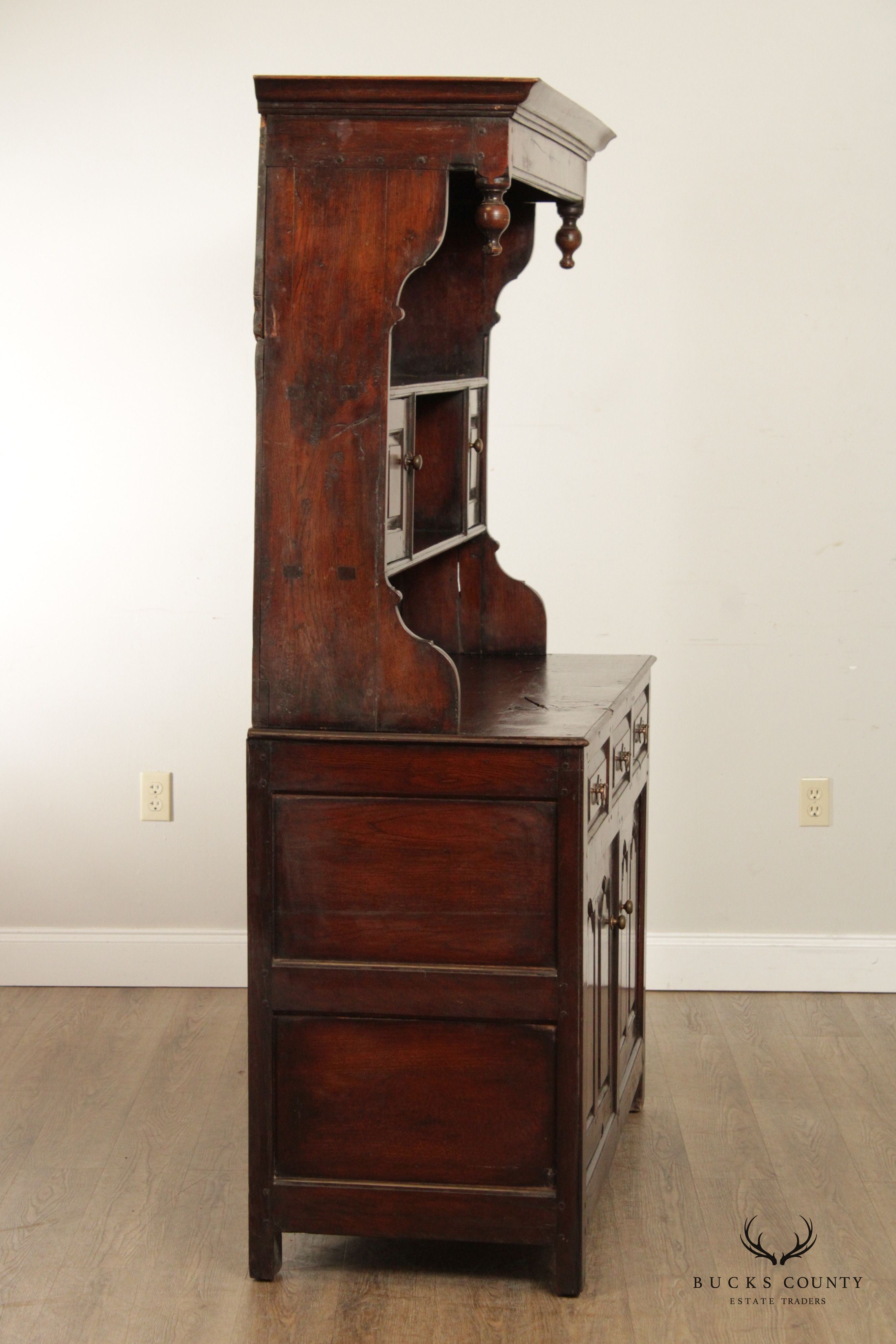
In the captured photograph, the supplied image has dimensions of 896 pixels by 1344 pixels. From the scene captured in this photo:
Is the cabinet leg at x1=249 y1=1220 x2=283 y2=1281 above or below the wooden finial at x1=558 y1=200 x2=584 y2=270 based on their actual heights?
below

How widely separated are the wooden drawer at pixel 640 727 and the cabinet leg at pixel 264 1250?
1.12m

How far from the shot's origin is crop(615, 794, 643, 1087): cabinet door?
9.17 feet

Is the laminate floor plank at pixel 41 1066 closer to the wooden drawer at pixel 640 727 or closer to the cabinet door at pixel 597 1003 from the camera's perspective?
the cabinet door at pixel 597 1003

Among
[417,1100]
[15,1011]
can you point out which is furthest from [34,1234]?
[15,1011]

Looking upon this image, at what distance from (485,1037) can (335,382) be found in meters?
1.05

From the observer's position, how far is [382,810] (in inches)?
90.8

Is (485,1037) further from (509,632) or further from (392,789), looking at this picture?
(509,632)

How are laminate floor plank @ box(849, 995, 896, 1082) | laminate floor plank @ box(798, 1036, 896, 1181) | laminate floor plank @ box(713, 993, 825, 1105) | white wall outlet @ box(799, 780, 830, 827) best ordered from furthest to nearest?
1. white wall outlet @ box(799, 780, 830, 827)
2. laminate floor plank @ box(849, 995, 896, 1082)
3. laminate floor plank @ box(713, 993, 825, 1105)
4. laminate floor plank @ box(798, 1036, 896, 1181)

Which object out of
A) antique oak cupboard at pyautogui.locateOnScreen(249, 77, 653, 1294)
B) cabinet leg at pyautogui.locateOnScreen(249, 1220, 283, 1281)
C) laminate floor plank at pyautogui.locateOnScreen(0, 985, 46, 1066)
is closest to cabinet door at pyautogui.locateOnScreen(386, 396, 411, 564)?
antique oak cupboard at pyautogui.locateOnScreen(249, 77, 653, 1294)

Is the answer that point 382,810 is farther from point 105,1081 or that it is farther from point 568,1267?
point 105,1081

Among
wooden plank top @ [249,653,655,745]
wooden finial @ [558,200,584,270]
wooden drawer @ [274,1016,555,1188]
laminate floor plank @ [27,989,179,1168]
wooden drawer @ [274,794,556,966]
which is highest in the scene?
wooden finial @ [558,200,584,270]

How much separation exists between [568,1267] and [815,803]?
180cm

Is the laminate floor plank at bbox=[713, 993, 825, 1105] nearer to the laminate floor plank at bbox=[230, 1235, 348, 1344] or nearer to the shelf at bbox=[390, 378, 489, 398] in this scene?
the laminate floor plank at bbox=[230, 1235, 348, 1344]

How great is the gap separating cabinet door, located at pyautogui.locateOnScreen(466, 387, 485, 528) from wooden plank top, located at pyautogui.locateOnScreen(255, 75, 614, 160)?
0.94 m
